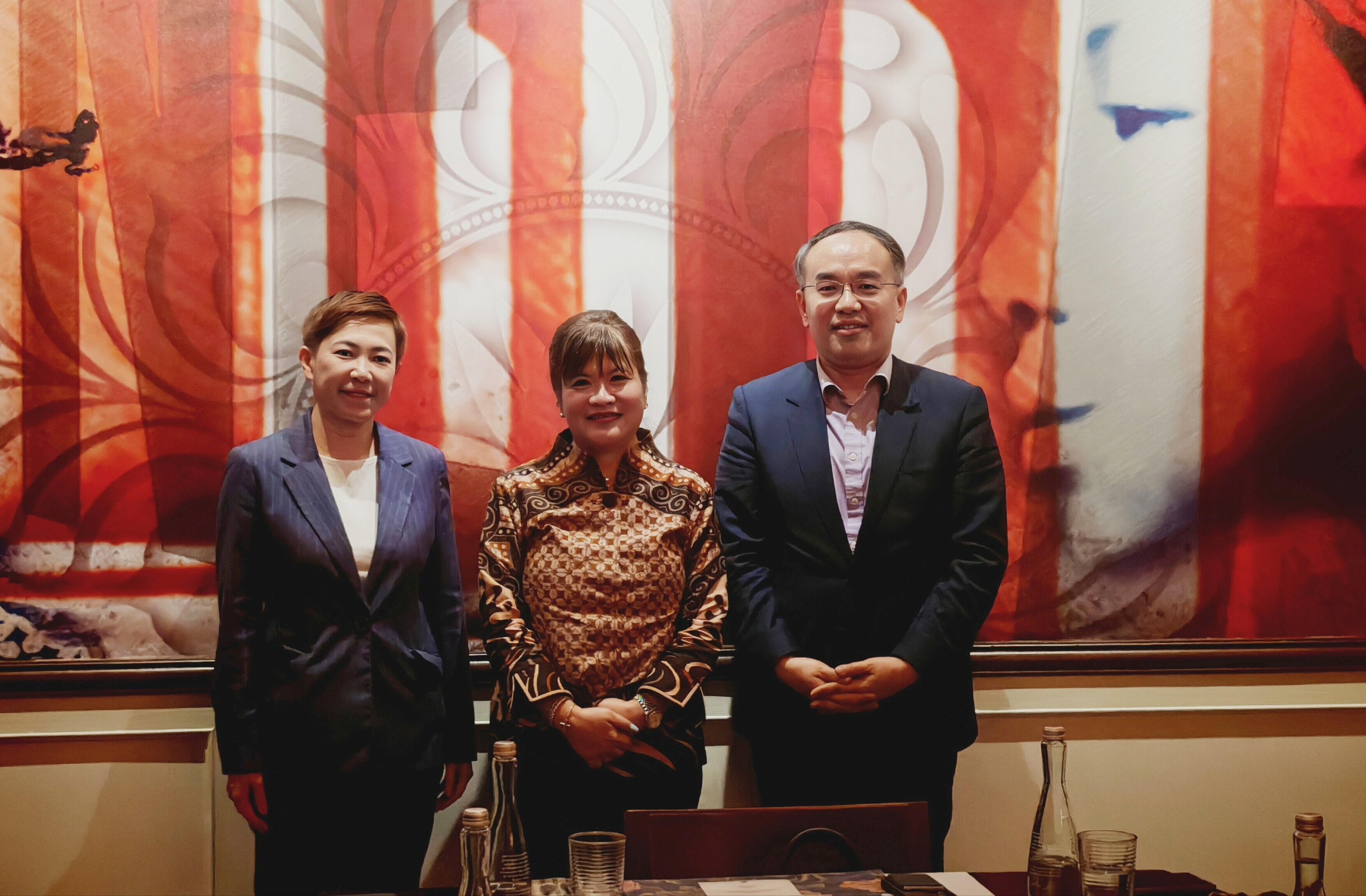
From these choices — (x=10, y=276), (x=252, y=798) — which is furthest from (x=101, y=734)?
(x=10, y=276)

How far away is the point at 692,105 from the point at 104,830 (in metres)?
2.44

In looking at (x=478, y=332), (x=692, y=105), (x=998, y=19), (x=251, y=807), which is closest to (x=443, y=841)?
(x=251, y=807)

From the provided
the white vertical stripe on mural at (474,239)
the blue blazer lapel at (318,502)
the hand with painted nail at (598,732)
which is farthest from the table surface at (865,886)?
the white vertical stripe on mural at (474,239)

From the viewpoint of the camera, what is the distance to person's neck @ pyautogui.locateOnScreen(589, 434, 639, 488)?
2.30 meters

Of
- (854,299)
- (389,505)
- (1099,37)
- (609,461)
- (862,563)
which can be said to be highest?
(1099,37)

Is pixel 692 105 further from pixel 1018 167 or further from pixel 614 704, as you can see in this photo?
pixel 614 704

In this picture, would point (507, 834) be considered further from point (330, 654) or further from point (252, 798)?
point (252, 798)

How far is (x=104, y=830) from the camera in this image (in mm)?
2674

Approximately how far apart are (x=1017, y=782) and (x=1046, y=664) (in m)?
0.34

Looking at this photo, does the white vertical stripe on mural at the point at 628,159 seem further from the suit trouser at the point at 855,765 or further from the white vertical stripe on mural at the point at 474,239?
the suit trouser at the point at 855,765

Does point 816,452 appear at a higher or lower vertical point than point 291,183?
lower

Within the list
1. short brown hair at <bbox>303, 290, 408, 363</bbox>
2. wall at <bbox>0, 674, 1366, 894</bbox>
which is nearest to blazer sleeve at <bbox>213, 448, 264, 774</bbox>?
short brown hair at <bbox>303, 290, 408, 363</bbox>

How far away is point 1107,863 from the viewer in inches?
48.4

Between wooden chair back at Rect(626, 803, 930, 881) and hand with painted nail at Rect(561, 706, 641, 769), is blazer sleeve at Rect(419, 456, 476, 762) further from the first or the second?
wooden chair back at Rect(626, 803, 930, 881)
